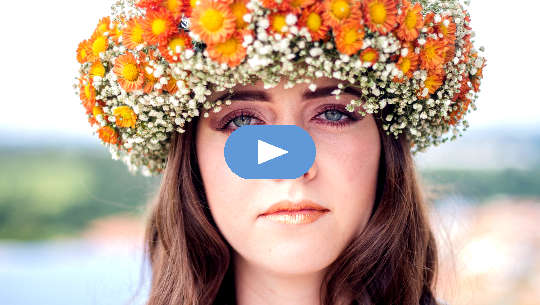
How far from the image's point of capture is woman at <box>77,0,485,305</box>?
160cm

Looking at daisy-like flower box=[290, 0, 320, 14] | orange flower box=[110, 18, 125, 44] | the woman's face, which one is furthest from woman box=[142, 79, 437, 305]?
orange flower box=[110, 18, 125, 44]

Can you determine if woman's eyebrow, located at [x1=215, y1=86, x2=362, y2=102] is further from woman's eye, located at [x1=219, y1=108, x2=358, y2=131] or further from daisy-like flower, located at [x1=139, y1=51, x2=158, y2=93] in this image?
daisy-like flower, located at [x1=139, y1=51, x2=158, y2=93]

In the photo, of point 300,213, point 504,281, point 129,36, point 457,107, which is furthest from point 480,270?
point 129,36

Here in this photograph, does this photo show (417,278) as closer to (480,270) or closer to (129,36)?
(129,36)

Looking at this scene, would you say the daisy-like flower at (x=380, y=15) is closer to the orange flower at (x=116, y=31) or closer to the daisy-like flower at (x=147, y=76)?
the daisy-like flower at (x=147, y=76)

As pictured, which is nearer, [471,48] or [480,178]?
[471,48]

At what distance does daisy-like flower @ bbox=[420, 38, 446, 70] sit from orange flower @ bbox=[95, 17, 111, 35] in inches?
45.2

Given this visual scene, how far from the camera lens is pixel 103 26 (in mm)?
1895

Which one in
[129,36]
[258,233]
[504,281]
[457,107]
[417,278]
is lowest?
[504,281]

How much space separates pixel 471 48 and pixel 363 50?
0.60 meters

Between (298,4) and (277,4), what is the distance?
0.22 feet

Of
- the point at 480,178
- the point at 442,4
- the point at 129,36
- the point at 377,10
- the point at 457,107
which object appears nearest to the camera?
the point at 377,10

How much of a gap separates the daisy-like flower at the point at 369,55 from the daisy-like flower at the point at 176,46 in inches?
22.1

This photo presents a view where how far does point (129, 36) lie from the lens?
175 centimetres
